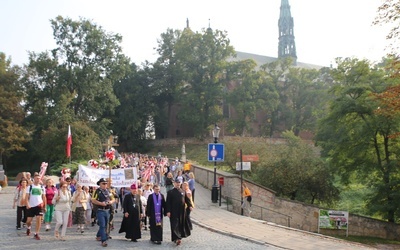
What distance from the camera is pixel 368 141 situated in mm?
23891

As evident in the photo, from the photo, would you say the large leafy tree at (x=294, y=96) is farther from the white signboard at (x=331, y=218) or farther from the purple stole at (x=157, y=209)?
the purple stole at (x=157, y=209)

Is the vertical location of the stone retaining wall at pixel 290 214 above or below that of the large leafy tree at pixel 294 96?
below

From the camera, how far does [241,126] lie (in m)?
62.2

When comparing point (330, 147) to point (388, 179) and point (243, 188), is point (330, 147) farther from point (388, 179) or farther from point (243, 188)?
point (243, 188)

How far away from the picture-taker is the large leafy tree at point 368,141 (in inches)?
886

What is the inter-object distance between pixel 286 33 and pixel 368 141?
87577 mm

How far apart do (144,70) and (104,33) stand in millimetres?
13548

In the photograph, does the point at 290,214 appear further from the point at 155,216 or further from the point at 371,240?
the point at 155,216

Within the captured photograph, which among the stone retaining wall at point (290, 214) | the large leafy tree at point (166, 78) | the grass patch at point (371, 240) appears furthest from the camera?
the large leafy tree at point (166, 78)

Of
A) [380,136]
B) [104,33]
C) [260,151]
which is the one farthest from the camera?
[104,33]

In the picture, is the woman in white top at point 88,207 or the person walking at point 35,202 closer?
the person walking at point 35,202

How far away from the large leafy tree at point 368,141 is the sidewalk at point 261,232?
29.0 feet

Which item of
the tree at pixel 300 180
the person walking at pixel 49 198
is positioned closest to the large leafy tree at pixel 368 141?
the tree at pixel 300 180

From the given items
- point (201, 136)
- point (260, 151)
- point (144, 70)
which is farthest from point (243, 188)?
point (144, 70)
